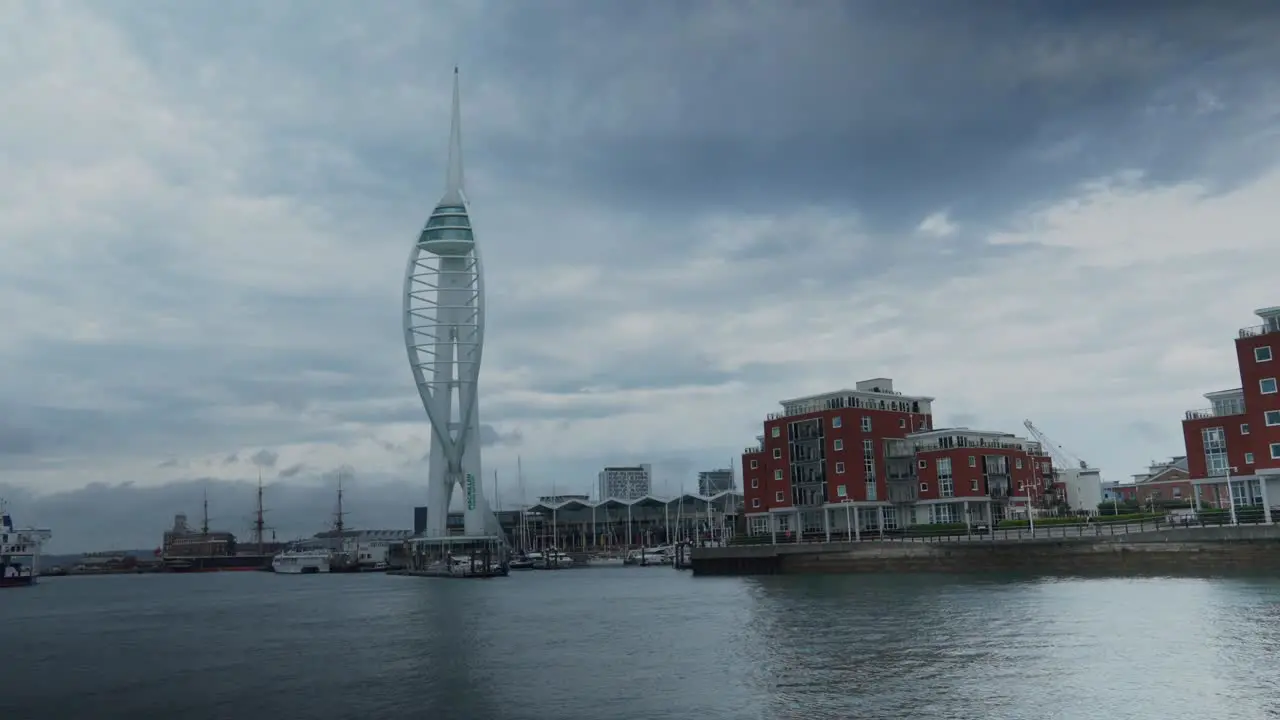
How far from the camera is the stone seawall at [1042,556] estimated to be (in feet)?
241

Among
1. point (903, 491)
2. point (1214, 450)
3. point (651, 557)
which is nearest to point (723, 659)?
point (1214, 450)

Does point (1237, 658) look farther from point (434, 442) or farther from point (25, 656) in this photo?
point (434, 442)

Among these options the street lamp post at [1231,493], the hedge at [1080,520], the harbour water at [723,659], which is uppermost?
the street lamp post at [1231,493]

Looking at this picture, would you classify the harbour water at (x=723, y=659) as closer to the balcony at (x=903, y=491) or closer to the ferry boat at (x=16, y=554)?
the balcony at (x=903, y=491)

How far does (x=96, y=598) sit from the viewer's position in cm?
12775

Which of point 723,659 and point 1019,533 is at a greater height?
point 1019,533

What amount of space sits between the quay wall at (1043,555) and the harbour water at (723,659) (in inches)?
340

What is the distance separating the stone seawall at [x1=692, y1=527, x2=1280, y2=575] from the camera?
73312 millimetres

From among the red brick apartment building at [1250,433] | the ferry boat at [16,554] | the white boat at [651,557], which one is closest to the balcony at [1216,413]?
the red brick apartment building at [1250,433]

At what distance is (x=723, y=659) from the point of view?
4262 cm

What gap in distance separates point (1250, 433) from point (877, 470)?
38.4 metres

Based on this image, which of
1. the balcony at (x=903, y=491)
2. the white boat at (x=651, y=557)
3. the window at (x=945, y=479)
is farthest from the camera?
the white boat at (x=651, y=557)

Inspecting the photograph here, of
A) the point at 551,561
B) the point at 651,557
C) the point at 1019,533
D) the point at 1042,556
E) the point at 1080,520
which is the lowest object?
the point at 551,561

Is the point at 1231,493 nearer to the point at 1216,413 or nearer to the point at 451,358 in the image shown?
the point at 1216,413
